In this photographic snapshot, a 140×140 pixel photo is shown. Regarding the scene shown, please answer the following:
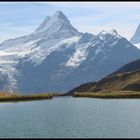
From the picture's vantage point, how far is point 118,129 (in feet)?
365

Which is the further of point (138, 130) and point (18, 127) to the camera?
point (18, 127)

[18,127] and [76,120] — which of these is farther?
[76,120]

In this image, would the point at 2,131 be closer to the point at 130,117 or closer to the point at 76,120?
the point at 76,120

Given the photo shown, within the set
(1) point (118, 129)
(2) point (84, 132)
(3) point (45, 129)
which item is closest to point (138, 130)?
(1) point (118, 129)

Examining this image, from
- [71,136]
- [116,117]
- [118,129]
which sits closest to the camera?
[71,136]

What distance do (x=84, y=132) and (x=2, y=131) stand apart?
69.4ft

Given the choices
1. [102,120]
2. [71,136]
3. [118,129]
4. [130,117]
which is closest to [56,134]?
[71,136]

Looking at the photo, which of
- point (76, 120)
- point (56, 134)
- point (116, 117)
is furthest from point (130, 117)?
point (56, 134)

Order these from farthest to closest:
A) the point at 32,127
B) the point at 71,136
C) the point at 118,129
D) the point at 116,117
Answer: the point at 116,117, the point at 32,127, the point at 118,129, the point at 71,136

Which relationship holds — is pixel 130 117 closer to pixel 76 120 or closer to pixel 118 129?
pixel 76 120

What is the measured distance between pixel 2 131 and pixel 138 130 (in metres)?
33.1

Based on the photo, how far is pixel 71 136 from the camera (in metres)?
103

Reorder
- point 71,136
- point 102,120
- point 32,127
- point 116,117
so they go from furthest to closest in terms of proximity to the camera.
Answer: point 116,117
point 102,120
point 32,127
point 71,136

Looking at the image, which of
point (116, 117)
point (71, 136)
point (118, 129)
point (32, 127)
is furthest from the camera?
point (116, 117)
